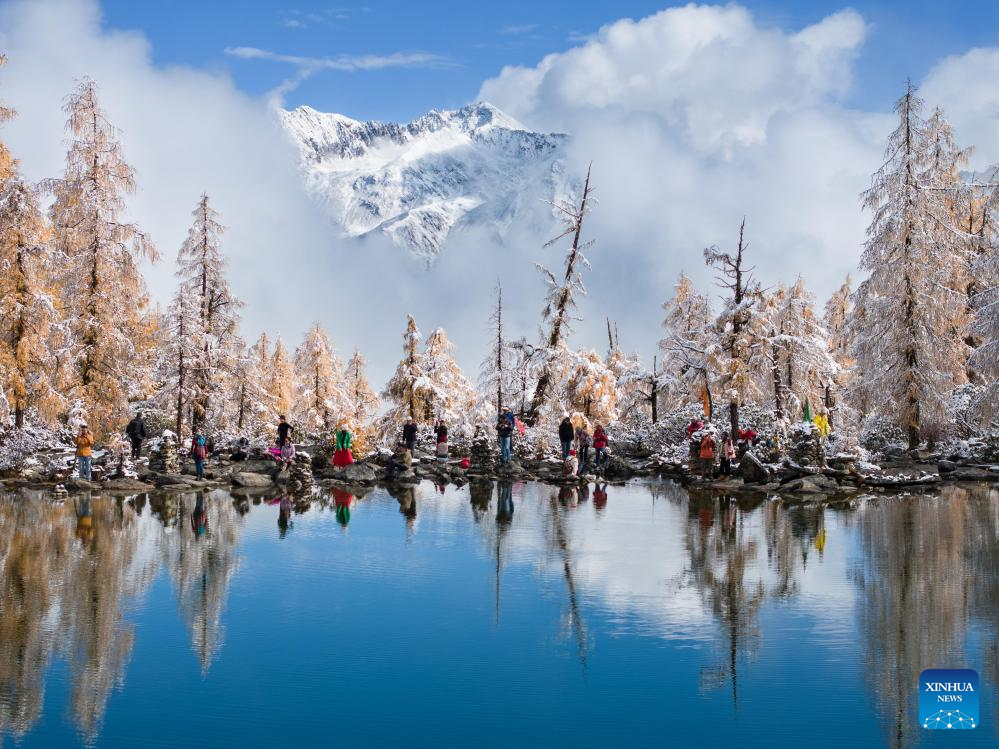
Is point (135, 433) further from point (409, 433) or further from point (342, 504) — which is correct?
point (342, 504)

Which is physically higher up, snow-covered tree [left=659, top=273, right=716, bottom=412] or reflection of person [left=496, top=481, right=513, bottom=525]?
snow-covered tree [left=659, top=273, right=716, bottom=412]

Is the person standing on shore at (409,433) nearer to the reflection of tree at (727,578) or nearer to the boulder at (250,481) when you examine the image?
the boulder at (250,481)

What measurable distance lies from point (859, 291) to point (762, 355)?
811cm

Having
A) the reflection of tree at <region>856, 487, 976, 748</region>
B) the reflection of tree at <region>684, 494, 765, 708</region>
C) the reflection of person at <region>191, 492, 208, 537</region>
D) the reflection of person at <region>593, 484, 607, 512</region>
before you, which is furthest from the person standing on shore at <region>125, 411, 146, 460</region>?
the reflection of tree at <region>856, 487, 976, 748</region>

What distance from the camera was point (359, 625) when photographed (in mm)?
12195

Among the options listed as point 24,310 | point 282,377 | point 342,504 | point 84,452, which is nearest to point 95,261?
point 24,310

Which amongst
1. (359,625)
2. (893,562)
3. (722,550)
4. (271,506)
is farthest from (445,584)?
(271,506)

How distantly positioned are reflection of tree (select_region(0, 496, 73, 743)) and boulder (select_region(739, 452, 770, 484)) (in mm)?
20006

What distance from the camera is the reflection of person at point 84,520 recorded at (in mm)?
18891

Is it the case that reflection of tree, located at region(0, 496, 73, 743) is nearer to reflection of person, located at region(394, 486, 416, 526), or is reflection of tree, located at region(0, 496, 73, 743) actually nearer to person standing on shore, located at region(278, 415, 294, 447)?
reflection of person, located at region(394, 486, 416, 526)

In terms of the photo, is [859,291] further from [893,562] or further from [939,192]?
[893,562]

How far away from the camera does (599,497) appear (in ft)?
90.3

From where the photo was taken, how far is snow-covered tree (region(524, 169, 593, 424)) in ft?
137

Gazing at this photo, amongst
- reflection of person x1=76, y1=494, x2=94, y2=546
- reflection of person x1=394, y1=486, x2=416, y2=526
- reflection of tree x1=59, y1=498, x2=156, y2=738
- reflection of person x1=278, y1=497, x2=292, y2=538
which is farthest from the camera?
reflection of person x1=394, y1=486, x2=416, y2=526
